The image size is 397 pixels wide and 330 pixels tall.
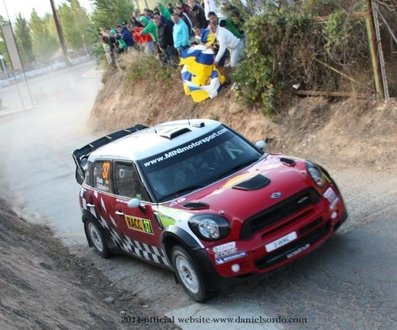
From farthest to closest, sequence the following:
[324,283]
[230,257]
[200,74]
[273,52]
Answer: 1. [200,74]
2. [273,52]
3. [324,283]
4. [230,257]

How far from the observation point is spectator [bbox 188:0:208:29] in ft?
55.0

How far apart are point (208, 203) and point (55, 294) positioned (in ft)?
6.94

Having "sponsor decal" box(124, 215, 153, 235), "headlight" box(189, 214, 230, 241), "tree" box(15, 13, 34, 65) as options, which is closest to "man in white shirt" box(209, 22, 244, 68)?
"sponsor decal" box(124, 215, 153, 235)

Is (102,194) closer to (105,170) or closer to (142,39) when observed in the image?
(105,170)

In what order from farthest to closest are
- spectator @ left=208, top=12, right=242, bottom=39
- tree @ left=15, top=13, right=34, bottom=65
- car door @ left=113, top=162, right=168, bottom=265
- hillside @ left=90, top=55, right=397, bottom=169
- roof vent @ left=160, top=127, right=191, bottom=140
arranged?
tree @ left=15, top=13, right=34, bottom=65 → spectator @ left=208, top=12, right=242, bottom=39 → hillside @ left=90, top=55, right=397, bottom=169 → roof vent @ left=160, top=127, right=191, bottom=140 → car door @ left=113, top=162, right=168, bottom=265

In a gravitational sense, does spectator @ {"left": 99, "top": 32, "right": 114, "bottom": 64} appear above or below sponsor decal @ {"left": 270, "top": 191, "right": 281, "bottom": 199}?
above

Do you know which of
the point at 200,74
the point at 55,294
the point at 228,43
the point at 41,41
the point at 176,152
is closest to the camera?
the point at 55,294

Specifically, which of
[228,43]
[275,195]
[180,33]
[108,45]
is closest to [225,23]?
[228,43]

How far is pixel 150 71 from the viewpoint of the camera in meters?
19.8

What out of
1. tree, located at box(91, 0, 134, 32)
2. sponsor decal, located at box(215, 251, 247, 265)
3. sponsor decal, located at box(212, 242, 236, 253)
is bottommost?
sponsor decal, located at box(215, 251, 247, 265)

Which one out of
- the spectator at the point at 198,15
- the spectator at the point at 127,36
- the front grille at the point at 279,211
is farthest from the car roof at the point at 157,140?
the spectator at the point at 127,36

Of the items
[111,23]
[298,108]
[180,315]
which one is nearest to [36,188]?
[298,108]

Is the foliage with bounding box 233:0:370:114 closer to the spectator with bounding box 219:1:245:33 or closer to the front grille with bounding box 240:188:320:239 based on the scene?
the spectator with bounding box 219:1:245:33

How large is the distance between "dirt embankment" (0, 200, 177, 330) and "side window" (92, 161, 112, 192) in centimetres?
135
